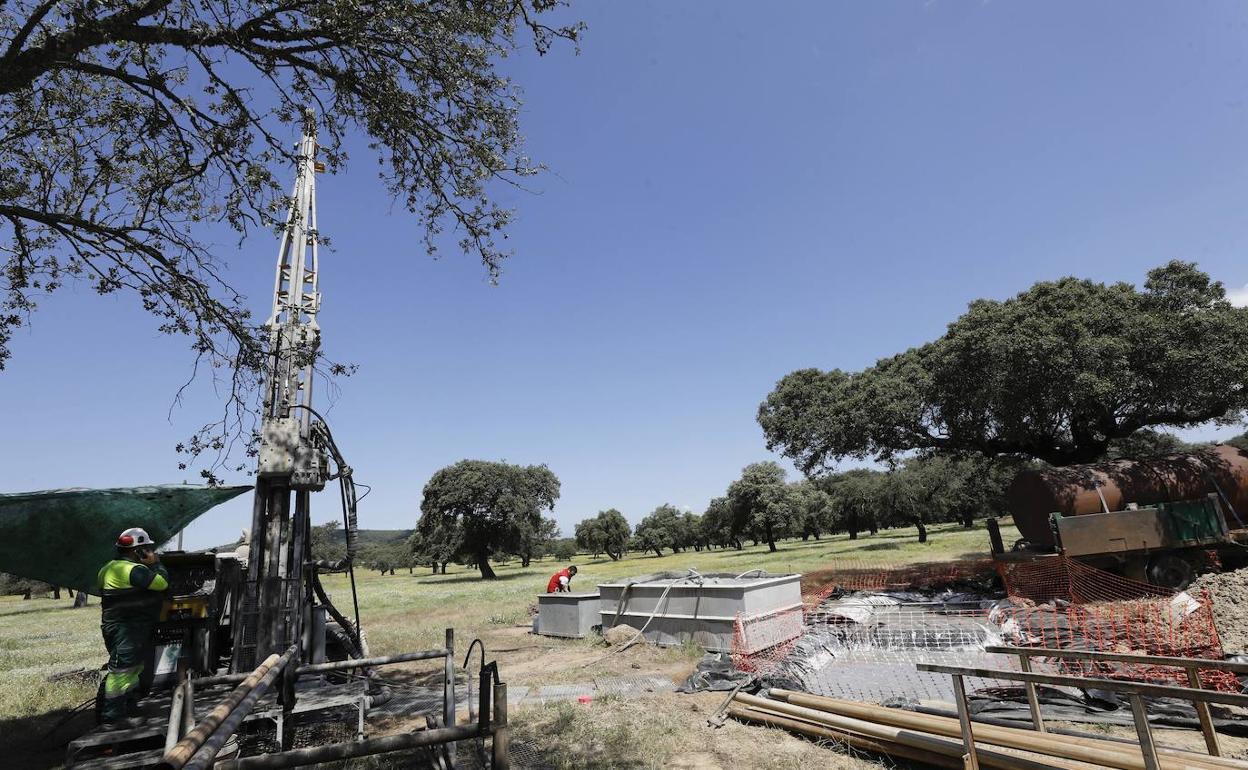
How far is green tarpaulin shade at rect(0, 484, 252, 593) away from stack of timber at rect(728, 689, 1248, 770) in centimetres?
831

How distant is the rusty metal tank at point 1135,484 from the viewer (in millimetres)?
15422

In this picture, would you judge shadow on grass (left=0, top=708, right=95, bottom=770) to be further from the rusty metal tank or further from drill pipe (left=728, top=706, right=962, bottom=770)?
the rusty metal tank

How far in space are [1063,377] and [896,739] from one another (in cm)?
1471

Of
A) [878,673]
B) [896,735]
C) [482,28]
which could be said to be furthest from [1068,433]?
[482,28]

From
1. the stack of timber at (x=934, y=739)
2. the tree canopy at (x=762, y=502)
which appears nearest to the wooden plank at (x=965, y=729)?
the stack of timber at (x=934, y=739)

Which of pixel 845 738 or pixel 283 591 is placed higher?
pixel 283 591

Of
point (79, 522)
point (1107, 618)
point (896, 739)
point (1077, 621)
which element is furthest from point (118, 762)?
point (1107, 618)

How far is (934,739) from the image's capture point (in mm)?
5750

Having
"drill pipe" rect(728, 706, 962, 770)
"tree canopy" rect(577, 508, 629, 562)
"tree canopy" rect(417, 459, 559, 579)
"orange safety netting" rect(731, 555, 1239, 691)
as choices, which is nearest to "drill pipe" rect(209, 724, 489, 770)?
"drill pipe" rect(728, 706, 962, 770)

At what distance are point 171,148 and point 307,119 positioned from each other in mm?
2170

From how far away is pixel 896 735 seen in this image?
19.9ft

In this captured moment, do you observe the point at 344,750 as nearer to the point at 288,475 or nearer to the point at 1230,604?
the point at 288,475

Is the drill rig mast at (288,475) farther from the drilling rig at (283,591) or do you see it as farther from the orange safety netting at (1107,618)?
the orange safety netting at (1107,618)

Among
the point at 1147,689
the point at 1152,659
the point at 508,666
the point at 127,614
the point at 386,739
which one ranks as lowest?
the point at 508,666
